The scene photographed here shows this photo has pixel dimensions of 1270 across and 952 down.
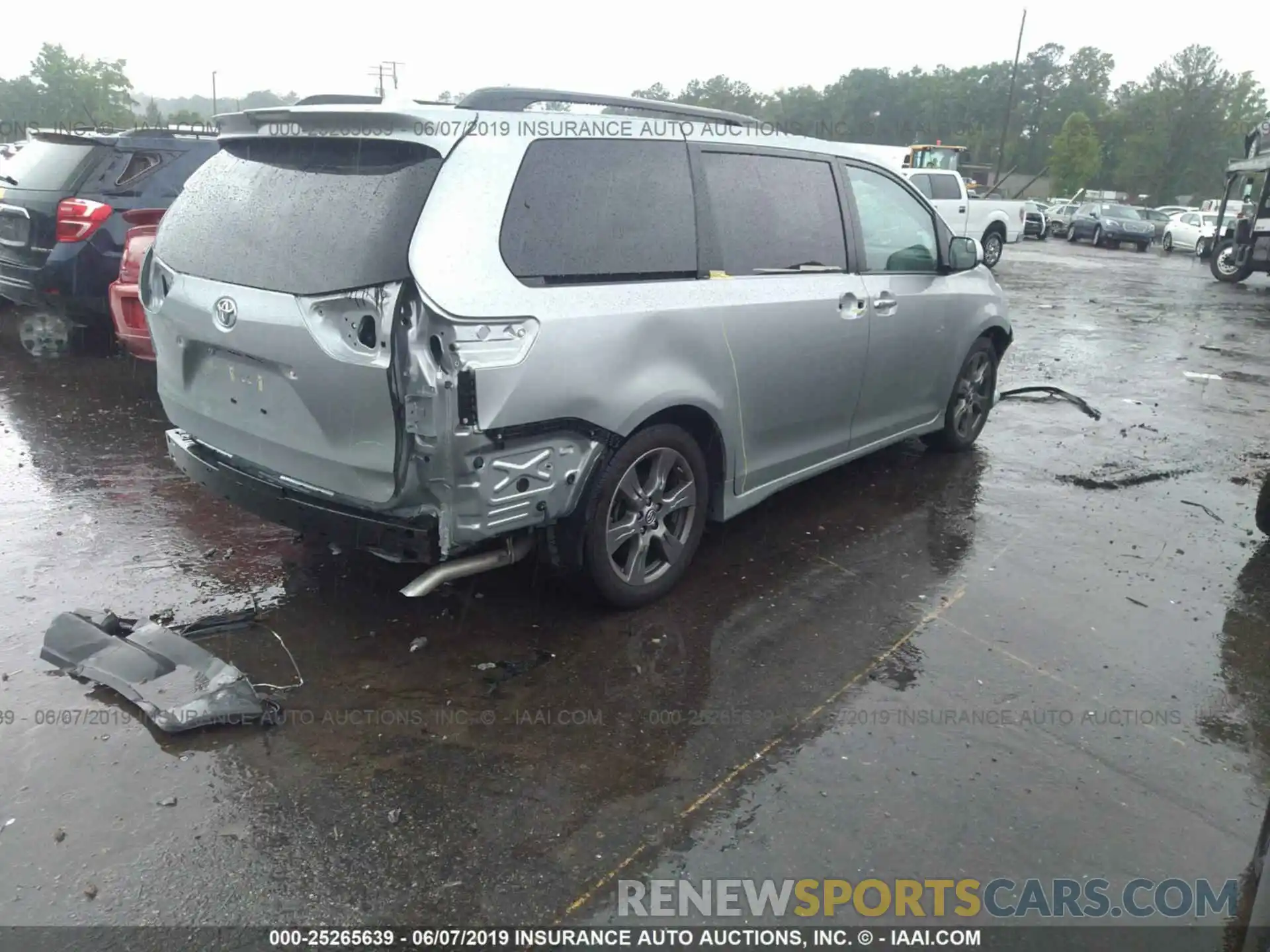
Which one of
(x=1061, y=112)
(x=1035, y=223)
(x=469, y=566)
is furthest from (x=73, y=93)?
(x=1061, y=112)

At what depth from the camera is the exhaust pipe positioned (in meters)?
3.29

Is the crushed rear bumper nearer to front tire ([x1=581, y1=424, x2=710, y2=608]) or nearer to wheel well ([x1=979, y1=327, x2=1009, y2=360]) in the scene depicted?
front tire ([x1=581, y1=424, x2=710, y2=608])

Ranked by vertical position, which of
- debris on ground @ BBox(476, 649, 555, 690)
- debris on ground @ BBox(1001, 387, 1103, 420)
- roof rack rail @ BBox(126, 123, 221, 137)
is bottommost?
debris on ground @ BBox(476, 649, 555, 690)

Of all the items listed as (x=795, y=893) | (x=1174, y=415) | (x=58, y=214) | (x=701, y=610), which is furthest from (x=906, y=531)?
(x=58, y=214)

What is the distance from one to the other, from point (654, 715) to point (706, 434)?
4.35ft

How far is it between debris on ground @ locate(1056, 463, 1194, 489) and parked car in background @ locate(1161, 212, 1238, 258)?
24.8 m

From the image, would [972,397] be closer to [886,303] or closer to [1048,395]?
[886,303]

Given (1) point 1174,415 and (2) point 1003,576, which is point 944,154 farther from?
(2) point 1003,576

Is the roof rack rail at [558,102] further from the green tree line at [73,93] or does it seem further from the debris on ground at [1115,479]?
the green tree line at [73,93]

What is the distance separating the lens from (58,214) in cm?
757

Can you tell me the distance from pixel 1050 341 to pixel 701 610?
28.1ft

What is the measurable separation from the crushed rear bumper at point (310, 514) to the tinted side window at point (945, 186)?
780 inches

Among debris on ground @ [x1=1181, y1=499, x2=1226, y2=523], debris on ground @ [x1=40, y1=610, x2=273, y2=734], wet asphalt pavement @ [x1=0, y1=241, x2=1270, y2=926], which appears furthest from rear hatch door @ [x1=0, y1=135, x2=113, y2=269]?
debris on ground @ [x1=1181, y1=499, x2=1226, y2=523]

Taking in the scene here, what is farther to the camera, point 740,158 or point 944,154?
point 944,154
